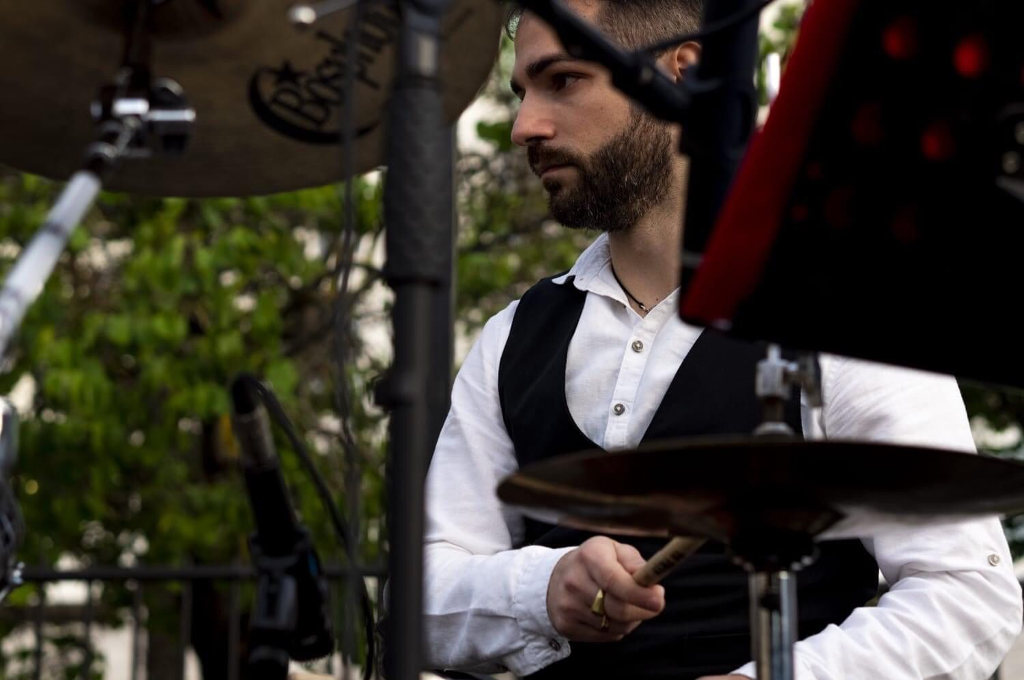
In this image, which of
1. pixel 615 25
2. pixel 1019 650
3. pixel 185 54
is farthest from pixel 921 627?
pixel 1019 650

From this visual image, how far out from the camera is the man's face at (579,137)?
2119 millimetres

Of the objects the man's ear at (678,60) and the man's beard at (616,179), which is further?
the man's ear at (678,60)

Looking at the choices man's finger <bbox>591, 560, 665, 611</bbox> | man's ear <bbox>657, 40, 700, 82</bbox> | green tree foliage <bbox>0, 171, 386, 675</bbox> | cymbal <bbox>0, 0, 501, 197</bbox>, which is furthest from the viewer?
green tree foliage <bbox>0, 171, 386, 675</bbox>

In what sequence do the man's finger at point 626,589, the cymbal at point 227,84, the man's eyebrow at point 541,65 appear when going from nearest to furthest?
the man's finger at point 626,589, the cymbal at point 227,84, the man's eyebrow at point 541,65

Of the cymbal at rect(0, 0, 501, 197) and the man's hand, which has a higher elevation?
the cymbal at rect(0, 0, 501, 197)

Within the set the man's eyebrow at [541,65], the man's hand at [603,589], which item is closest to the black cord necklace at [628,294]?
the man's eyebrow at [541,65]

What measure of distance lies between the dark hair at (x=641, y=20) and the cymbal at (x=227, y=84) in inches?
14.7

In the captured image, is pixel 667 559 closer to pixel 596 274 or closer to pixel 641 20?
pixel 596 274

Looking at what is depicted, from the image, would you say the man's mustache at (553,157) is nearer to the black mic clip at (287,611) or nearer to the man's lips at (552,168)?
the man's lips at (552,168)

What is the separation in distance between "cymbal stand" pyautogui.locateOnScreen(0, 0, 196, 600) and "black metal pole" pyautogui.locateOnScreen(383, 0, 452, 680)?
1.60 feet

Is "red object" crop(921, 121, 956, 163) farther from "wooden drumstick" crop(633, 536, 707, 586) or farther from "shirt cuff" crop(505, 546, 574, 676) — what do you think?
"shirt cuff" crop(505, 546, 574, 676)

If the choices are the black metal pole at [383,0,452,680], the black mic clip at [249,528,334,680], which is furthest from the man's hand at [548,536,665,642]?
the black metal pole at [383,0,452,680]

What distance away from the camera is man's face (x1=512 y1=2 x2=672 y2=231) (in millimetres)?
2119

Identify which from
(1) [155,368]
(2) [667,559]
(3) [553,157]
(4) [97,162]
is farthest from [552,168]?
(1) [155,368]
